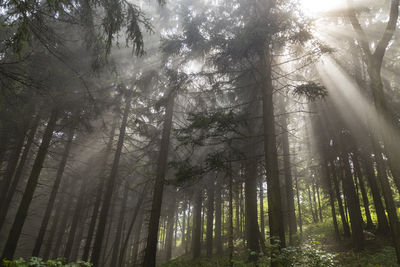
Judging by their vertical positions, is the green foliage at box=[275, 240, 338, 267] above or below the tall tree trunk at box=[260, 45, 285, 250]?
below

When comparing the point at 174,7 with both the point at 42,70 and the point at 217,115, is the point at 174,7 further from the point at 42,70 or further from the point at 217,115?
the point at 217,115

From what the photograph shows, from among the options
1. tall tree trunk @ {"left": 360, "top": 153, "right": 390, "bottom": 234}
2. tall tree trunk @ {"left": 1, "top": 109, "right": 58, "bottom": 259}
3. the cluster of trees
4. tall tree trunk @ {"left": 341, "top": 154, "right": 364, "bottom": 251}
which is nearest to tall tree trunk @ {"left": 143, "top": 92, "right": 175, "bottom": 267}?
the cluster of trees

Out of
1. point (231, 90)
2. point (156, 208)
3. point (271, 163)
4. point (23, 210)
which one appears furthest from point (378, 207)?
point (23, 210)

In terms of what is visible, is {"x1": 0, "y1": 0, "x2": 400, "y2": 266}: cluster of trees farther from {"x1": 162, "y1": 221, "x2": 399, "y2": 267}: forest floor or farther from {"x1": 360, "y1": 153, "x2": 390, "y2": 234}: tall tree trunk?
{"x1": 162, "y1": 221, "x2": 399, "y2": 267}: forest floor

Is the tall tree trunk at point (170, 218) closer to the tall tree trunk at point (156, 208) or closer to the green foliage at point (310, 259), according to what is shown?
the tall tree trunk at point (156, 208)

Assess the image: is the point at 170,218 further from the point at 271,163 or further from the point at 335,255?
the point at 335,255

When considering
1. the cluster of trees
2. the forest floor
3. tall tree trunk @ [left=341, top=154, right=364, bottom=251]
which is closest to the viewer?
the forest floor

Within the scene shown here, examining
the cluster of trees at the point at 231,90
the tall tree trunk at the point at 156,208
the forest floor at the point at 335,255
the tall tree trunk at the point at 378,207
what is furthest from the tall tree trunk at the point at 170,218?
the tall tree trunk at the point at 378,207

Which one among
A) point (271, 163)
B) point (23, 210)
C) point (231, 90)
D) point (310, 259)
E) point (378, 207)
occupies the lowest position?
point (310, 259)

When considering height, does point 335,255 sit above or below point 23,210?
below

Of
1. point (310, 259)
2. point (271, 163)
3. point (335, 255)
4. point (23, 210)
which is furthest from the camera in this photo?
point (23, 210)

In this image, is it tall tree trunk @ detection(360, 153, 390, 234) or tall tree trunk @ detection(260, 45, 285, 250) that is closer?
tall tree trunk @ detection(260, 45, 285, 250)

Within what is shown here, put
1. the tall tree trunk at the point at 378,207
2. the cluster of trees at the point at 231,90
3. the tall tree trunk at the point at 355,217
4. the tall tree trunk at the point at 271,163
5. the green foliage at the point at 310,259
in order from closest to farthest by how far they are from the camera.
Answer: the green foliage at the point at 310,259
the tall tree trunk at the point at 271,163
the cluster of trees at the point at 231,90
the tall tree trunk at the point at 355,217
the tall tree trunk at the point at 378,207

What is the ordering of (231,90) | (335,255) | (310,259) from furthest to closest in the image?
1. (231,90)
2. (310,259)
3. (335,255)
